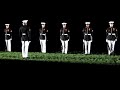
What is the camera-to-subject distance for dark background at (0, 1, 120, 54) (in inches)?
1224

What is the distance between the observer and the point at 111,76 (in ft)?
38.7

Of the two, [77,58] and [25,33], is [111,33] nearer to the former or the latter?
[77,58]

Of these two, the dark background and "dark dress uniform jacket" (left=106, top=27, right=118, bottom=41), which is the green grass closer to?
"dark dress uniform jacket" (left=106, top=27, right=118, bottom=41)

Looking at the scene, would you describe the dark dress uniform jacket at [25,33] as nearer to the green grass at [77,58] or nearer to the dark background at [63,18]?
the green grass at [77,58]

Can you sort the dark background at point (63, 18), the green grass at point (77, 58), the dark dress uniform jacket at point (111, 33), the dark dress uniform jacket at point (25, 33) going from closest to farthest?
the green grass at point (77, 58) → the dark dress uniform jacket at point (25, 33) → the dark dress uniform jacket at point (111, 33) → the dark background at point (63, 18)

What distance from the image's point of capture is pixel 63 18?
32812mm

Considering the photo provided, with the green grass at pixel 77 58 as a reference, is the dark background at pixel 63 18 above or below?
above

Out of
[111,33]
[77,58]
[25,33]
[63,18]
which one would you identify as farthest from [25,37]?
[63,18]

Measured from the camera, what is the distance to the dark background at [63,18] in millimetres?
31078

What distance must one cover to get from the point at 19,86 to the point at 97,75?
73.8 inches

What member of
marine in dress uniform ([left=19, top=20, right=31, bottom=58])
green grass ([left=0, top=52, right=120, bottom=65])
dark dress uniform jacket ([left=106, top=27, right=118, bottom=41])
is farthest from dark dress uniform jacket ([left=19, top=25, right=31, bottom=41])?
dark dress uniform jacket ([left=106, top=27, right=118, bottom=41])

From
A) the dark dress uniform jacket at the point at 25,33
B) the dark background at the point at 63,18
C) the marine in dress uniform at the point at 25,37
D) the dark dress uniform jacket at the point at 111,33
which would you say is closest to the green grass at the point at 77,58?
the marine in dress uniform at the point at 25,37

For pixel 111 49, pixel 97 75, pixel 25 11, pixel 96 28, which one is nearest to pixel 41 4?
pixel 25 11

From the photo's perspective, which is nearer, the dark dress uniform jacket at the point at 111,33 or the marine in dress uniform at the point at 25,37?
the marine in dress uniform at the point at 25,37
